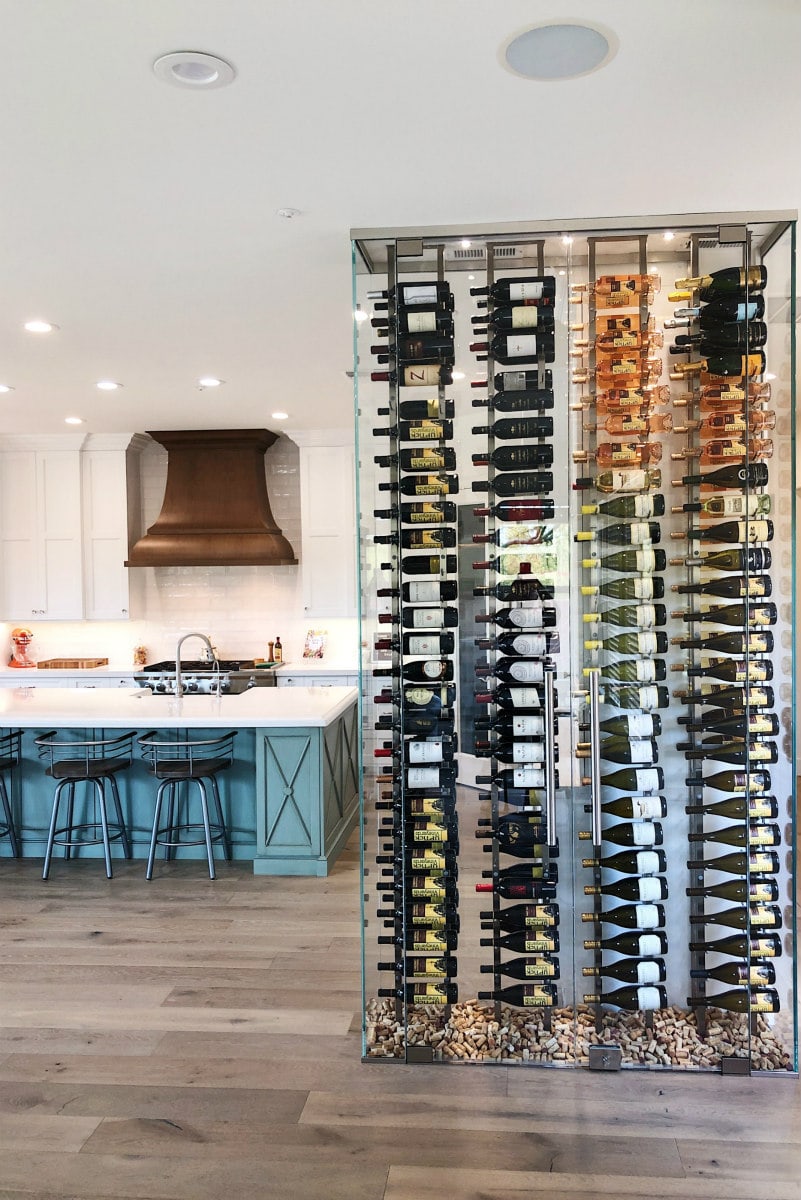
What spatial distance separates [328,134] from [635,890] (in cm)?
238

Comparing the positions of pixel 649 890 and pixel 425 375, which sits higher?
pixel 425 375

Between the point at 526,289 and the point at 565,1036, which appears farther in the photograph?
the point at 565,1036

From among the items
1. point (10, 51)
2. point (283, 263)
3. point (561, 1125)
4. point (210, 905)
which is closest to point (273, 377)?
point (283, 263)

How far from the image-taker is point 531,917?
2920 mm

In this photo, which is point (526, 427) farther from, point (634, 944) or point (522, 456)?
point (634, 944)

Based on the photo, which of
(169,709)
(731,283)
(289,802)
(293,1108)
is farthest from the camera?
(169,709)

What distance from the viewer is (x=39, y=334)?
4.48 metres

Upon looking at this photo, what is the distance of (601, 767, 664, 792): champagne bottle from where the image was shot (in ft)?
9.64

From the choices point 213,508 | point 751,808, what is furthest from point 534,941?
point 213,508

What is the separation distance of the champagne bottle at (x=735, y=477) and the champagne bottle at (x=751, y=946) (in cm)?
140

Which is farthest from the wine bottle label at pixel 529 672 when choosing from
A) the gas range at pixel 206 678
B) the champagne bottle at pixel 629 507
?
the gas range at pixel 206 678

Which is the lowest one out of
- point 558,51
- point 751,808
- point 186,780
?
point 186,780

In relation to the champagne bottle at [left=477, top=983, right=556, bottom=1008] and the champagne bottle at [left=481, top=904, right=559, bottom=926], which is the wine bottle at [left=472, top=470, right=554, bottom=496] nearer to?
the champagne bottle at [left=481, top=904, right=559, bottom=926]

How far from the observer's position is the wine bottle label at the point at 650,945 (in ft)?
9.57
